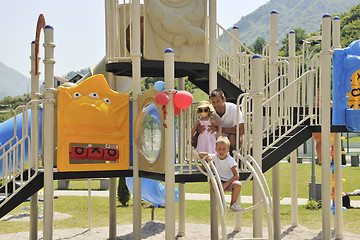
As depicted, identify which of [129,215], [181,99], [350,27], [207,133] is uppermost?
[350,27]

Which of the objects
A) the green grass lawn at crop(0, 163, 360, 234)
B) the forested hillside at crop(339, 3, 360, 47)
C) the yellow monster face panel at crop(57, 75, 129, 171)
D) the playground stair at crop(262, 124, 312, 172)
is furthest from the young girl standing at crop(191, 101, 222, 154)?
the forested hillside at crop(339, 3, 360, 47)

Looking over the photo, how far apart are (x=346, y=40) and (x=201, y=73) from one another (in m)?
62.6

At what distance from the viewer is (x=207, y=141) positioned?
795cm

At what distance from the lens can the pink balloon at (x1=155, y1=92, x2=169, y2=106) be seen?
7.57 meters

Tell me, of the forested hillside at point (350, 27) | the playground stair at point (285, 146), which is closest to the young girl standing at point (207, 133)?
the playground stair at point (285, 146)

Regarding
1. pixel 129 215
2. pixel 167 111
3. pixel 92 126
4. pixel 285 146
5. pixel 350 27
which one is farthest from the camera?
pixel 350 27

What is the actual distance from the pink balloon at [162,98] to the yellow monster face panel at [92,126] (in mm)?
1469

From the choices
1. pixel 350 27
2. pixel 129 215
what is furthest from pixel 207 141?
pixel 350 27

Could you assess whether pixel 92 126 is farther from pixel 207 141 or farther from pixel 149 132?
pixel 207 141

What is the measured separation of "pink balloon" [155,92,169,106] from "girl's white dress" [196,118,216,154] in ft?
2.69

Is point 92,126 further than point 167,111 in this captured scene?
Yes

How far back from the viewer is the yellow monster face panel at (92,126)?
8.43 metres

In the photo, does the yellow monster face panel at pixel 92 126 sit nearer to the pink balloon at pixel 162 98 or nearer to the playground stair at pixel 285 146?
the pink balloon at pixel 162 98

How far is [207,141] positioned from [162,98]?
1.08 metres
